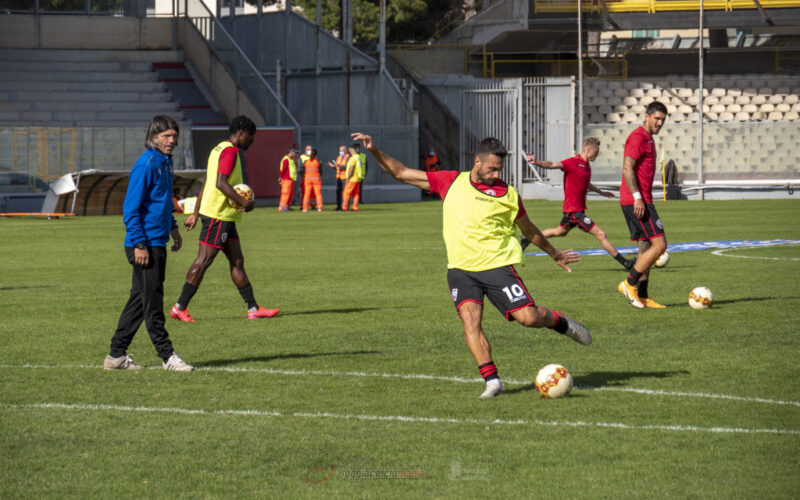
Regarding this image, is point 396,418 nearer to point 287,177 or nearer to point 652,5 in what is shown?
A: point 287,177

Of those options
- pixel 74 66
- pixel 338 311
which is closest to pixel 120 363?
pixel 338 311

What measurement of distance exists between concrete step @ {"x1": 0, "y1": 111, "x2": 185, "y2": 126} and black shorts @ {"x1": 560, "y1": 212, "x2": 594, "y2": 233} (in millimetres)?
28462

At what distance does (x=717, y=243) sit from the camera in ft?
72.1

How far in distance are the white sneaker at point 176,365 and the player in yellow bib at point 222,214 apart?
262 cm

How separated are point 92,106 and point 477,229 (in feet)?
125

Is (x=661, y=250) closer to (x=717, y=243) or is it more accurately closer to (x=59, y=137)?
(x=717, y=243)

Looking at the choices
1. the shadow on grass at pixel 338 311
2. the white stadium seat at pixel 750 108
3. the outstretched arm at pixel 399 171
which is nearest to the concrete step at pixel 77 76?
the white stadium seat at pixel 750 108

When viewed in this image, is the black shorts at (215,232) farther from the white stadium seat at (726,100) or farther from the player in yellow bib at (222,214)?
the white stadium seat at (726,100)

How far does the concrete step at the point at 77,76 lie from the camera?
44.5 m

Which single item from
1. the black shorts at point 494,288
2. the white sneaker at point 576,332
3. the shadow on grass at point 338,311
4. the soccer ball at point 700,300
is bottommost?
the shadow on grass at point 338,311

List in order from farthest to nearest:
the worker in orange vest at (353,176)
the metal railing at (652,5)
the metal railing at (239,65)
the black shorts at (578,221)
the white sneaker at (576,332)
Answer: the metal railing at (652,5) < the metal railing at (239,65) < the worker in orange vest at (353,176) < the black shorts at (578,221) < the white sneaker at (576,332)

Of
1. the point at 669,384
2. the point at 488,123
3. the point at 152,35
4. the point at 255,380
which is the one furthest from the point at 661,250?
the point at 152,35

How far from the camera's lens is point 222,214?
12.1m

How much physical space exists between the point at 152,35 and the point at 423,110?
11566mm
